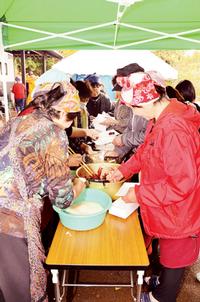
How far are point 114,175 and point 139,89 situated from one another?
2.33 feet

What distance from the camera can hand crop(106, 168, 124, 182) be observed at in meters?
1.79

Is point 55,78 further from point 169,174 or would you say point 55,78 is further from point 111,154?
point 169,174

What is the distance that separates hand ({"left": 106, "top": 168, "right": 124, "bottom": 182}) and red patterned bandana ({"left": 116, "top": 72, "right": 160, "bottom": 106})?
0.61 metres

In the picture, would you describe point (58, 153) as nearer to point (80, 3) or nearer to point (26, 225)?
point (26, 225)

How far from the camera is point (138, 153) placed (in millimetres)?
1908

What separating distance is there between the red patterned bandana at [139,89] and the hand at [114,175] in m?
0.61

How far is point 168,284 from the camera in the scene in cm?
159

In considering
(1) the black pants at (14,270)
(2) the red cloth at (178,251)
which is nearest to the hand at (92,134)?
(2) the red cloth at (178,251)

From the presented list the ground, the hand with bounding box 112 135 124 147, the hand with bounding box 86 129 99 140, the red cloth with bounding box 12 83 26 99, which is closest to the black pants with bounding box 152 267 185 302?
the ground

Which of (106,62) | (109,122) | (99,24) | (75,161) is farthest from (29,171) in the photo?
(106,62)

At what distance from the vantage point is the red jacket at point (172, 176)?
4.02ft

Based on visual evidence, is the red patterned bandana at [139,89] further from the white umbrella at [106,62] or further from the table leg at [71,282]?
the white umbrella at [106,62]

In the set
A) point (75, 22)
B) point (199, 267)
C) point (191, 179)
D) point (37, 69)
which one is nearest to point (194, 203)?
point (191, 179)

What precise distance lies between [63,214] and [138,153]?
76cm
